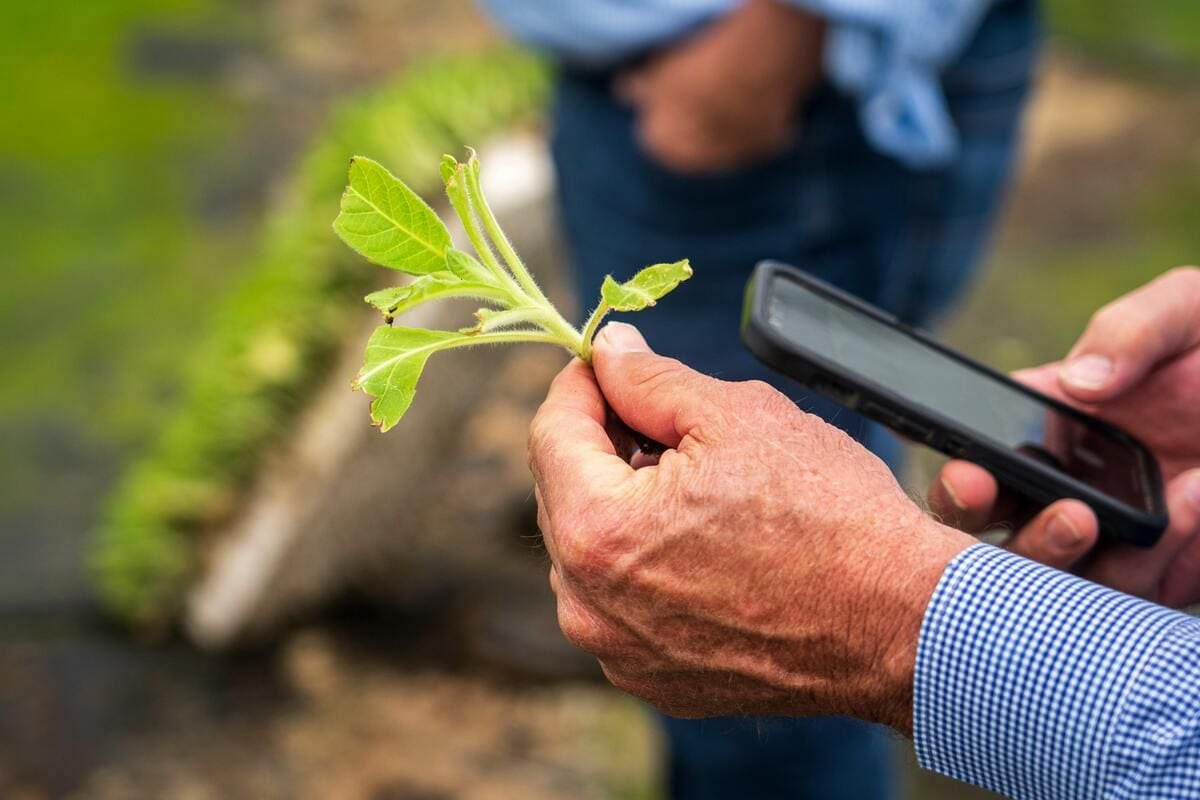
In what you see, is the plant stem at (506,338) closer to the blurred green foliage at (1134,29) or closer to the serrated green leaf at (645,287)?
the serrated green leaf at (645,287)

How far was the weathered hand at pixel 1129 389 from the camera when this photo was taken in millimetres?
1358

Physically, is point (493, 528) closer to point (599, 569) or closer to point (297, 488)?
point (297, 488)

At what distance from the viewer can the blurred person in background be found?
1.94 meters

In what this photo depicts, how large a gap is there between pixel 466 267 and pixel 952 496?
0.61 metres

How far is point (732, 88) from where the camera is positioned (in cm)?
197

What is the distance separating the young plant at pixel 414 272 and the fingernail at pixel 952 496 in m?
0.48

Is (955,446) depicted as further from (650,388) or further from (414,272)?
(414,272)

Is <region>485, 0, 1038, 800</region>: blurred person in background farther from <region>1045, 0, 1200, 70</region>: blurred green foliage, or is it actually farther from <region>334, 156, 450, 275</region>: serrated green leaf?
<region>1045, 0, 1200, 70</region>: blurred green foliage

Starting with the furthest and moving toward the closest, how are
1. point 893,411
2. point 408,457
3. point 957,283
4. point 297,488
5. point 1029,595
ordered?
point 408,457, point 297,488, point 957,283, point 893,411, point 1029,595

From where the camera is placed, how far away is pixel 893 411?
1.18 meters

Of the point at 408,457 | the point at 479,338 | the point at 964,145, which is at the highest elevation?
the point at 479,338

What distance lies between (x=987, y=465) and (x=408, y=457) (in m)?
2.00

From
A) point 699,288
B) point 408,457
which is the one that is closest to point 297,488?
point 408,457

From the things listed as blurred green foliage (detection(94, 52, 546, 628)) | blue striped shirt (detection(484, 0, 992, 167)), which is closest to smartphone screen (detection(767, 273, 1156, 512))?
blue striped shirt (detection(484, 0, 992, 167))
